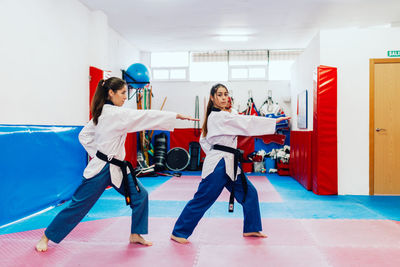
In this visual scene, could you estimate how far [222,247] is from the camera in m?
2.52

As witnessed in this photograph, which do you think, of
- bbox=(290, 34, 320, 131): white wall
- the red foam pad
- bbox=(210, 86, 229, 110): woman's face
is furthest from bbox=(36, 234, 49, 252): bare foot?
bbox=(290, 34, 320, 131): white wall

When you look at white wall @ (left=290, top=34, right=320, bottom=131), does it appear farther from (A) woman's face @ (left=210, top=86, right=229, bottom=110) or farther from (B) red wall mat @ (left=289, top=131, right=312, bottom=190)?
(A) woman's face @ (left=210, top=86, right=229, bottom=110)

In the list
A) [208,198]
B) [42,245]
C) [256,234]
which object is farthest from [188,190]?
[42,245]

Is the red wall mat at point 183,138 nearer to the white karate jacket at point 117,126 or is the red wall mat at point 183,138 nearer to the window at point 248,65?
the window at point 248,65

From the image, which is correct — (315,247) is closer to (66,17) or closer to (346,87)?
(346,87)

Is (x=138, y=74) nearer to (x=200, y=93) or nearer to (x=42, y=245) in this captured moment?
(x=200, y=93)

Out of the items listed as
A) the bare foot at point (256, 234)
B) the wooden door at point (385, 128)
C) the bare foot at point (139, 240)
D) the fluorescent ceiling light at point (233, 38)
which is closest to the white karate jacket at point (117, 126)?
the bare foot at point (139, 240)

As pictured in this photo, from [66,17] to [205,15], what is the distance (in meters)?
2.38

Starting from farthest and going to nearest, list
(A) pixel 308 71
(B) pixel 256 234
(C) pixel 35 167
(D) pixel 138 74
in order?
1. (D) pixel 138 74
2. (A) pixel 308 71
3. (C) pixel 35 167
4. (B) pixel 256 234

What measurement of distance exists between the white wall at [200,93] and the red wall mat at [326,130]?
3.24 metres

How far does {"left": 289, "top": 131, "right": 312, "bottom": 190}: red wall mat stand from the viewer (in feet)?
17.2

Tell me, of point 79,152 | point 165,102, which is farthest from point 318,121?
point 165,102

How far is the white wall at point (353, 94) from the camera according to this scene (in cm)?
483

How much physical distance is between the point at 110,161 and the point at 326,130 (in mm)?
3531
